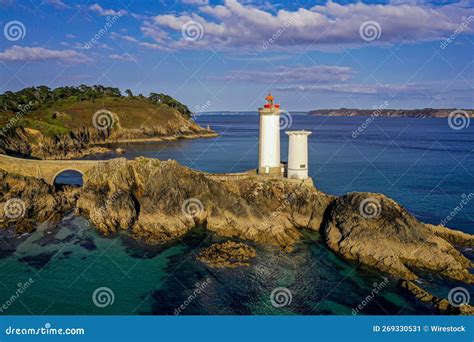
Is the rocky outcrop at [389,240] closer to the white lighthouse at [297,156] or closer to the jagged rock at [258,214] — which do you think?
the jagged rock at [258,214]

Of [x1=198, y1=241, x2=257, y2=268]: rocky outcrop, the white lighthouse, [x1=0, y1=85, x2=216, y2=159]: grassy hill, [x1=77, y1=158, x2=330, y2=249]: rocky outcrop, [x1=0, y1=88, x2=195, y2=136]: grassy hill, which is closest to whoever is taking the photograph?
[x1=198, y1=241, x2=257, y2=268]: rocky outcrop

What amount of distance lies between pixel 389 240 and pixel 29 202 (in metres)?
31.7

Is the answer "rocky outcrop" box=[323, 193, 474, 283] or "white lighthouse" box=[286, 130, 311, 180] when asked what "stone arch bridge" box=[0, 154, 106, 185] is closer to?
"white lighthouse" box=[286, 130, 311, 180]

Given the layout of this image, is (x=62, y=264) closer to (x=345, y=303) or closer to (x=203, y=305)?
(x=203, y=305)

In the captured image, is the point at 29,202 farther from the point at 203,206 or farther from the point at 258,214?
the point at 258,214

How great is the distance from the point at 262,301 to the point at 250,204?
12724mm

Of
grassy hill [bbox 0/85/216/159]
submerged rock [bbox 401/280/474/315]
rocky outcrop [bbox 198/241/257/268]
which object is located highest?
grassy hill [bbox 0/85/216/159]

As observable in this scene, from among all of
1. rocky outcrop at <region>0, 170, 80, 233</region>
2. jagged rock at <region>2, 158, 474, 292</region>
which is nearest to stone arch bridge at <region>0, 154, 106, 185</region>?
rocky outcrop at <region>0, 170, 80, 233</region>

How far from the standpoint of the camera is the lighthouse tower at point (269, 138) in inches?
1443

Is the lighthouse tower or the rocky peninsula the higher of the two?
the lighthouse tower

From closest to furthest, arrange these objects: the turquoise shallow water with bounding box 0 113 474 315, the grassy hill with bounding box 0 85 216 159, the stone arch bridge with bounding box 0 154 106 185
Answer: the turquoise shallow water with bounding box 0 113 474 315
the stone arch bridge with bounding box 0 154 106 185
the grassy hill with bounding box 0 85 216 159

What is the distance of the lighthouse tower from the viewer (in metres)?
36.7

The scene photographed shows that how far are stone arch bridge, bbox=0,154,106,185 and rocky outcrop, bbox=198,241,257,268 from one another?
19.1m

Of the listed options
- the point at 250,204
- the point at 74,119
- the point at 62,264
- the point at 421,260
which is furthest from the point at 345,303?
the point at 74,119
